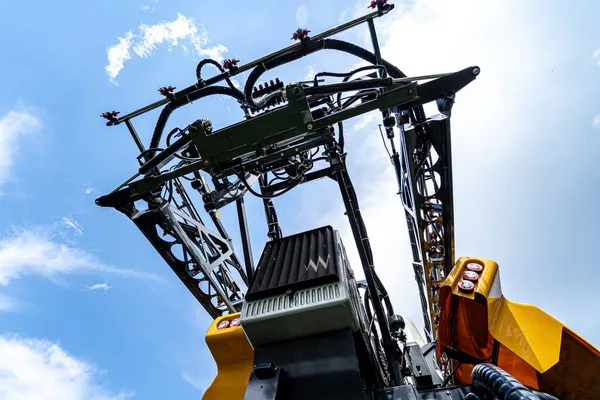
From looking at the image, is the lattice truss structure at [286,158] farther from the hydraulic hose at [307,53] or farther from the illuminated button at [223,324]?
the illuminated button at [223,324]

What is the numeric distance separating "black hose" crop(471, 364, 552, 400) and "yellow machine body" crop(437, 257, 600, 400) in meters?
0.84

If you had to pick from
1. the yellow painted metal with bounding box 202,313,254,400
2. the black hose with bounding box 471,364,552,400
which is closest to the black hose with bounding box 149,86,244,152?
the yellow painted metal with bounding box 202,313,254,400

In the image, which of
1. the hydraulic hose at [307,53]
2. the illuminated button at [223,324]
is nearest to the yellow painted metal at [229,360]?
the illuminated button at [223,324]

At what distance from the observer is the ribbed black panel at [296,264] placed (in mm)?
2850

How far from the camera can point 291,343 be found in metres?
2.70

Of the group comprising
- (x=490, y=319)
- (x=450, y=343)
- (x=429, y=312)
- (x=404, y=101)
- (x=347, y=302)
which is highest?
(x=404, y=101)

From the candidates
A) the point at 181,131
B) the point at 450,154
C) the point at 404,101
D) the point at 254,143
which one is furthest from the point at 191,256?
the point at 450,154

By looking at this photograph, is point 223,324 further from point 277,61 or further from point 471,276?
point 277,61

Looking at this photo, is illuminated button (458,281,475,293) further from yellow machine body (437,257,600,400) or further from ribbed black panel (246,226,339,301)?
ribbed black panel (246,226,339,301)

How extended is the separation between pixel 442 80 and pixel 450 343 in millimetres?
3175

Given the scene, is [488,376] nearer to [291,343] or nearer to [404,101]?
[291,343]

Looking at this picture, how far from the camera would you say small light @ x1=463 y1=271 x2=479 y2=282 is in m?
3.21

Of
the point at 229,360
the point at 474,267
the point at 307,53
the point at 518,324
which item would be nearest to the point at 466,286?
the point at 474,267

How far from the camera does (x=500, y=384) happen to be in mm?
1912
